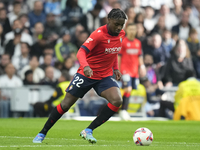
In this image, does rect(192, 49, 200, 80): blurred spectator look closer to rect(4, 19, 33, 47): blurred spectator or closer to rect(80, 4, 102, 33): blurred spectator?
rect(80, 4, 102, 33): blurred spectator

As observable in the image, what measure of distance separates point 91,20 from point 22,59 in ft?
11.3

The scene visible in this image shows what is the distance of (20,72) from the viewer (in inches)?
574

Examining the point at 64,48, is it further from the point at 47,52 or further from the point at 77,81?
the point at 77,81

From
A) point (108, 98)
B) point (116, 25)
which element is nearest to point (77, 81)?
point (108, 98)

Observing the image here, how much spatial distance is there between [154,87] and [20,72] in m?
4.96

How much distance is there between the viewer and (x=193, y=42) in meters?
17.3

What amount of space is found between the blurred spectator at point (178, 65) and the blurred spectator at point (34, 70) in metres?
4.98

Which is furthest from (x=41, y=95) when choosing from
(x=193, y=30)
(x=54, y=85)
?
(x=193, y=30)

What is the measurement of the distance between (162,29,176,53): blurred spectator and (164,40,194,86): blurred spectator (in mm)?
1034

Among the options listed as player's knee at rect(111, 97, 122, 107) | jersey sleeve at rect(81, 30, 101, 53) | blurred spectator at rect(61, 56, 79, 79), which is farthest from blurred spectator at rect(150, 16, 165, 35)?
player's knee at rect(111, 97, 122, 107)

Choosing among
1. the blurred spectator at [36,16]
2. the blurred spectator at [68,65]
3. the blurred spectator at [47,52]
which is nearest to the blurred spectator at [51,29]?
the blurred spectator at [36,16]

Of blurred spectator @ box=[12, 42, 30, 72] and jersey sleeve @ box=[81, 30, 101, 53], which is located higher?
jersey sleeve @ box=[81, 30, 101, 53]

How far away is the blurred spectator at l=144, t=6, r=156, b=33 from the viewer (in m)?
17.1

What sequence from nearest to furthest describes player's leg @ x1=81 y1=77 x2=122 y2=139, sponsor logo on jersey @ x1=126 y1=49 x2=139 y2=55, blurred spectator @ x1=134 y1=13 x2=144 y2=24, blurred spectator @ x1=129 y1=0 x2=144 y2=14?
player's leg @ x1=81 y1=77 x2=122 y2=139
sponsor logo on jersey @ x1=126 y1=49 x2=139 y2=55
blurred spectator @ x1=134 y1=13 x2=144 y2=24
blurred spectator @ x1=129 y1=0 x2=144 y2=14
